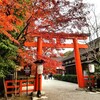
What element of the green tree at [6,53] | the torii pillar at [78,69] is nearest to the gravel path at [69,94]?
the torii pillar at [78,69]

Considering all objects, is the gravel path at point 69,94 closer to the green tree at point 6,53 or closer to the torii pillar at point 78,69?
the torii pillar at point 78,69

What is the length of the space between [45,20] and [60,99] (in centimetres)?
537

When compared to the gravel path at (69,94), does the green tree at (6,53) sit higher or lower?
higher

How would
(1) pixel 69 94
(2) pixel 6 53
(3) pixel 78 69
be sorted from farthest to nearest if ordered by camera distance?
(3) pixel 78 69, (1) pixel 69 94, (2) pixel 6 53

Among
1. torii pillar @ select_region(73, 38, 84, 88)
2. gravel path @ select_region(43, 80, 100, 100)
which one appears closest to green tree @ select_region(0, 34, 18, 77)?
gravel path @ select_region(43, 80, 100, 100)

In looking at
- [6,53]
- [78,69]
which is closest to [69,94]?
[78,69]

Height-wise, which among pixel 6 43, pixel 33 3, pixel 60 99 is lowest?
pixel 60 99

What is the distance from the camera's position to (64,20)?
1460 cm

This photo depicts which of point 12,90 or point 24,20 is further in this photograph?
point 12,90

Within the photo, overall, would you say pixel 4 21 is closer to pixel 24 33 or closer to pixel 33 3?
pixel 33 3

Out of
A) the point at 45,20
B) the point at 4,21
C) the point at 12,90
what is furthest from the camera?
the point at 12,90

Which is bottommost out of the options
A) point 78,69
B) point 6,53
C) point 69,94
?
point 69,94

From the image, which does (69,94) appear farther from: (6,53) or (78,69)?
(6,53)

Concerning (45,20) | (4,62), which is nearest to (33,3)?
(45,20)
